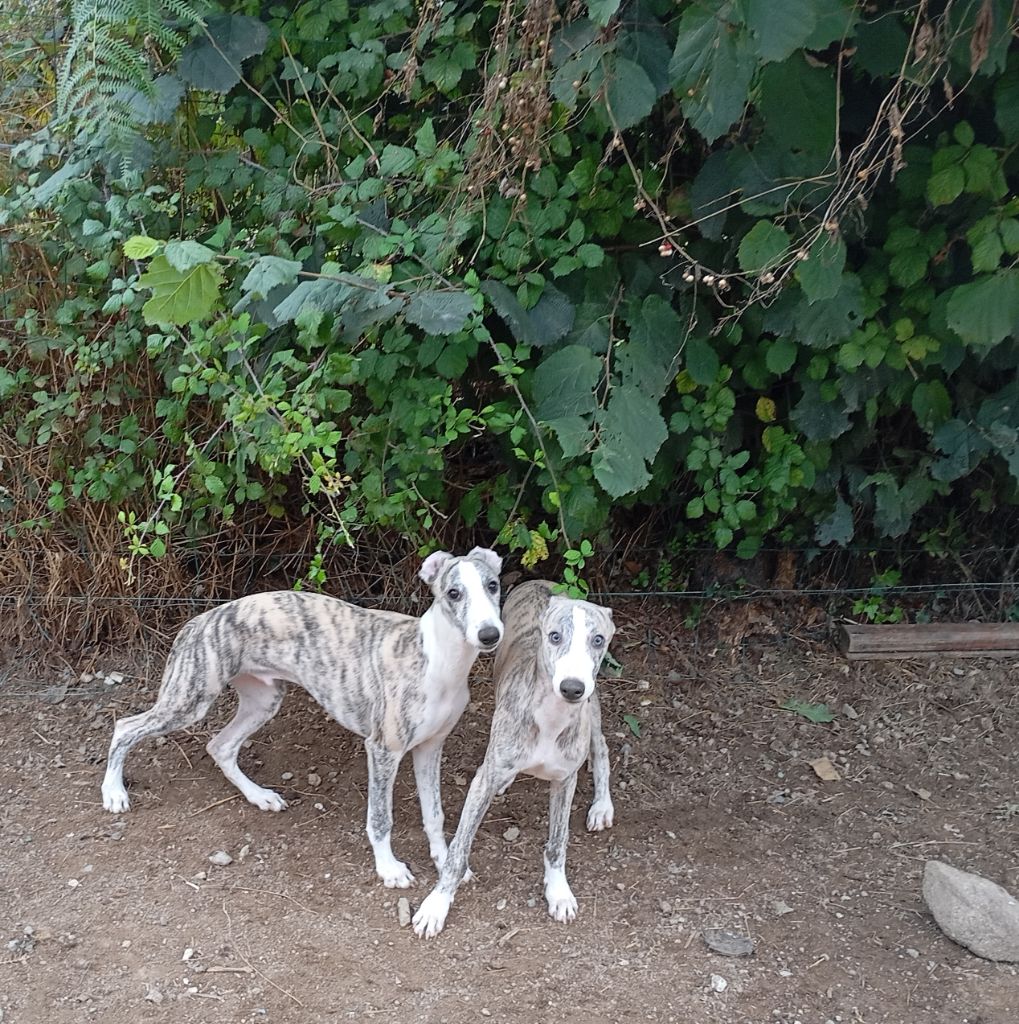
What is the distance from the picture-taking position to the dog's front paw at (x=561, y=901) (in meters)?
3.74

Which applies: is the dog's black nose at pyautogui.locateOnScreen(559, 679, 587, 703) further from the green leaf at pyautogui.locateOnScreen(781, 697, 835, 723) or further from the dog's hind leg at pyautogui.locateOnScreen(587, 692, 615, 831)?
the green leaf at pyautogui.locateOnScreen(781, 697, 835, 723)

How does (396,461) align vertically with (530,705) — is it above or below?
above

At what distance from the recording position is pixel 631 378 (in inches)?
151

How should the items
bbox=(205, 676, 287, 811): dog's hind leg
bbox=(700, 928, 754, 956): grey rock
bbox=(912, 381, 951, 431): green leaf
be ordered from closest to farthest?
bbox=(700, 928, 754, 956): grey rock, bbox=(912, 381, 951, 431): green leaf, bbox=(205, 676, 287, 811): dog's hind leg

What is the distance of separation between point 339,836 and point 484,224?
8.02 feet

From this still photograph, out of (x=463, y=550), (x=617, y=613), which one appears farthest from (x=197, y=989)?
(x=617, y=613)

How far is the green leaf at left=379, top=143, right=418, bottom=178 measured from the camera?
3.68 metres

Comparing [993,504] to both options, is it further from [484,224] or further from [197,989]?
[197,989]

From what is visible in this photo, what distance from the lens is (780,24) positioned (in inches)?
107

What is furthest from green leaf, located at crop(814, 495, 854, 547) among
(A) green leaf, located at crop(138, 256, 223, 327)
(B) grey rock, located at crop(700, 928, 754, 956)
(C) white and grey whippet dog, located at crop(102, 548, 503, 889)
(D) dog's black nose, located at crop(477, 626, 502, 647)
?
(A) green leaf, located at crop(138, 256, 223, 327)

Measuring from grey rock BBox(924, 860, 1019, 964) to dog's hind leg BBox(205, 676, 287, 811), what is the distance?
8.34 feet

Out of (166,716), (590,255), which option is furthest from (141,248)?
(166,716)

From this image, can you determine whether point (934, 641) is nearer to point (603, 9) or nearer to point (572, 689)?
point (572, 689)

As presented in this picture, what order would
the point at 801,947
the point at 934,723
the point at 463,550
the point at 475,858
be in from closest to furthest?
the point at 801,947 → the point at 475,858 → the point at 934,723 → the point at 463,550
